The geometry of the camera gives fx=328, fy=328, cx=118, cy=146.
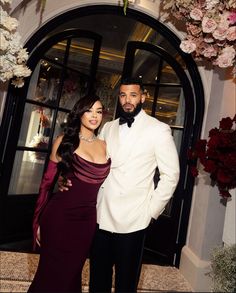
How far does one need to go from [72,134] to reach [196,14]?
1415 millimetres

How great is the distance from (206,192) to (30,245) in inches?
77.6

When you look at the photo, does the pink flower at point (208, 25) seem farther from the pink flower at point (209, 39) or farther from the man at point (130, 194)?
the man at point (130, 194)

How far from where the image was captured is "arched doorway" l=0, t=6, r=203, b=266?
3.39 meters

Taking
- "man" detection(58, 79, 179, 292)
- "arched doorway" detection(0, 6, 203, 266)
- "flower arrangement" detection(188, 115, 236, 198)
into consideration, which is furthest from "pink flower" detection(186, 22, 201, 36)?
"man" detection(58, 79, 179, 292)

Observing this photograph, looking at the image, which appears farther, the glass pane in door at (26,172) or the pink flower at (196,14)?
the glass pane in door at (26,172)

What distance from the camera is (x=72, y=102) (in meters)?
3.90

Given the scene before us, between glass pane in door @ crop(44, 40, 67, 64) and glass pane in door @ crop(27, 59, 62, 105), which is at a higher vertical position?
glass pane in door @ crop(44, 40, 67, 64)

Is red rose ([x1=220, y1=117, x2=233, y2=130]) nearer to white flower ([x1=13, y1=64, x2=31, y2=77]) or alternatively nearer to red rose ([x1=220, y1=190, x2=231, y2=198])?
red rose ([x1=220, y1=190, x2=231, y2=198])

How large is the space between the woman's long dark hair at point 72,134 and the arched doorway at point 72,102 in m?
1.37

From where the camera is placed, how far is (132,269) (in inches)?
76.6

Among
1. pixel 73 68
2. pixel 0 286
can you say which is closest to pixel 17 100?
pixel 73 68

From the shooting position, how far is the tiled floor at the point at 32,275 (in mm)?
2704

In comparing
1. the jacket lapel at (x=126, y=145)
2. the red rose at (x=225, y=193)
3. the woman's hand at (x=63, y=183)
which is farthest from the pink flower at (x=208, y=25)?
the woman's hand at (x=63, y=183)

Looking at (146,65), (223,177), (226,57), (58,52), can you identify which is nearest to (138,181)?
(223,177)
